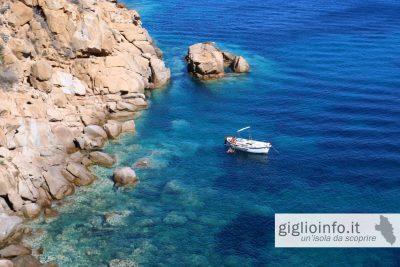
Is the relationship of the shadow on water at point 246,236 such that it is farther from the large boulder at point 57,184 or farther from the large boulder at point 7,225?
the large boulder at point 7,225

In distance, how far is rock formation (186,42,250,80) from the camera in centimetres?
10950

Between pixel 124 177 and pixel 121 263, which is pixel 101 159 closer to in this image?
pixel 124 177

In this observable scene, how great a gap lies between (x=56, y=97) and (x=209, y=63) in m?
38.6

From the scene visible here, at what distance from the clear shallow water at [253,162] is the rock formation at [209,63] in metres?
2.54

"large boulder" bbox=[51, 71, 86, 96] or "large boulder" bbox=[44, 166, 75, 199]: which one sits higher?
"large boulder" bbox=[51, 71, 86, 96]

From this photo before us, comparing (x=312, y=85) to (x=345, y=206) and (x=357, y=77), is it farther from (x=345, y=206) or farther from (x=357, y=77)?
(x=345, y=206)

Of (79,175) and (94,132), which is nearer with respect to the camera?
(79,175)

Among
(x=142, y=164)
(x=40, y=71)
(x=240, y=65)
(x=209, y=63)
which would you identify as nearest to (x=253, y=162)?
(x=142, y=164)

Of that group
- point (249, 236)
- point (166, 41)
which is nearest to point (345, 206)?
point (249, 236)

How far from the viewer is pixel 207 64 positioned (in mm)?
109375

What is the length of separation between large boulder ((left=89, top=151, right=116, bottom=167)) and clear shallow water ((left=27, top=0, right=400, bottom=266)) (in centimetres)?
158

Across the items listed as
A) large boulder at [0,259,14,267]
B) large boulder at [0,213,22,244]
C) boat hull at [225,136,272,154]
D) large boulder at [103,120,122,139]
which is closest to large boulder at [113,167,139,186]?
large boulder at [103,120,122,139]

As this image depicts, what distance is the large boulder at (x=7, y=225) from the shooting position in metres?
58.6

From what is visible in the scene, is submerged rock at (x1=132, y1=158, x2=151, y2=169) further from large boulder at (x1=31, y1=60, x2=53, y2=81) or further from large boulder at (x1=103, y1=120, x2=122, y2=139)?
large boulder at (x1=31, y1=60, x2=53, y2=81)
